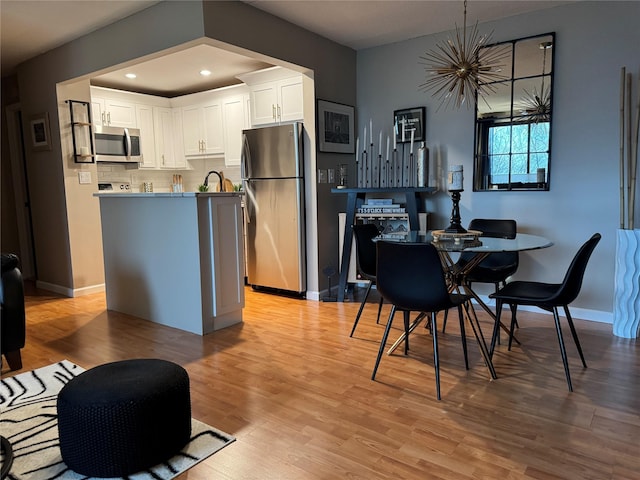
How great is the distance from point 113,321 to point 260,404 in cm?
212

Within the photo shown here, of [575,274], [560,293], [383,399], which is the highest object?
[575,274]

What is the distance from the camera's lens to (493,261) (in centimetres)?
346

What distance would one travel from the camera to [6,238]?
563cm

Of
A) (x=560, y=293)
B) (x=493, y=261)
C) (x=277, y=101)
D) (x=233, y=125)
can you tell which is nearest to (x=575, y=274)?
(x=560, y=293)

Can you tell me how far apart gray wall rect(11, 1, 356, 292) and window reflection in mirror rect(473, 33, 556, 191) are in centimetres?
146

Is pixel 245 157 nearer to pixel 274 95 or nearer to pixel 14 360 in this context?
pixel 274 95

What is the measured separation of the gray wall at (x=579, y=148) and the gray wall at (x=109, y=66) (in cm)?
126

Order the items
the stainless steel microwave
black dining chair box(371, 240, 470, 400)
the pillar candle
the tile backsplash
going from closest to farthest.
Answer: black dining chair box(371, 240, 470, 400), the pillar candle, the stainless steel microwave, the tile backsplash

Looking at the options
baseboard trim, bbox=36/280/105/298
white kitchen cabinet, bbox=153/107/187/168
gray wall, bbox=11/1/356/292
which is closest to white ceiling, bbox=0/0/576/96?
gray wall, bbox=11/1/356/292

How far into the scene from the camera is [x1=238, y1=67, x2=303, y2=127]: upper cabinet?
4422 millimetres

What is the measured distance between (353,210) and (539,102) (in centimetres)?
184

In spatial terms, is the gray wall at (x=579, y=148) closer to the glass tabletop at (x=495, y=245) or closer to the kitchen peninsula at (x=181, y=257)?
the glass tabletop at (x=495, y=245)

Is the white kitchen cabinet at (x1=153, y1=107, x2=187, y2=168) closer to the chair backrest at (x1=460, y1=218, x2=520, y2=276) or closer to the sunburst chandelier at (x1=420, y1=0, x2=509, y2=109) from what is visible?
the sunburst chandelier at (x1=420, y1=0, x2=509, y2=109)

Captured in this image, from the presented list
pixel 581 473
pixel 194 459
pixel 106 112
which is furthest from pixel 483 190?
pixel 106 112
